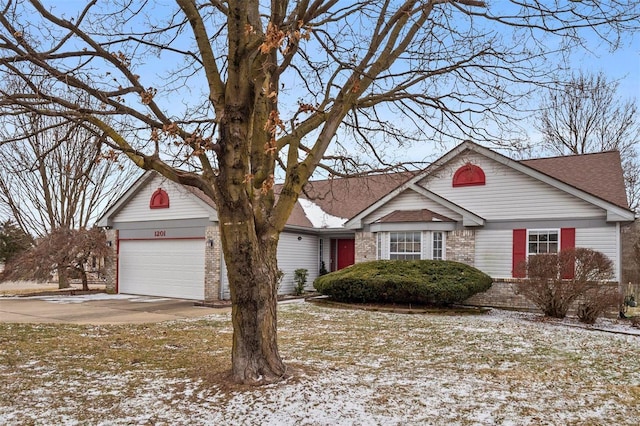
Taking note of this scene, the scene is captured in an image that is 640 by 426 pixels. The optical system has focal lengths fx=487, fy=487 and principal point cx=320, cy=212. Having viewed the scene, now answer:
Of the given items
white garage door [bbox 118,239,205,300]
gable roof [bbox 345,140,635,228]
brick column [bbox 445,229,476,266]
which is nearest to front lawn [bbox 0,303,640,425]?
gable roof [bbox 345,140,635,228]

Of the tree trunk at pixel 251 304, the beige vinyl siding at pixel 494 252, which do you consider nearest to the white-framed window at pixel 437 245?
the beige vinyl siding at pixel 494 252

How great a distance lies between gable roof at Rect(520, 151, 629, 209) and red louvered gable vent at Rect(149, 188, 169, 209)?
1268cm

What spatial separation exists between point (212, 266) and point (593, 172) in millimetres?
12991

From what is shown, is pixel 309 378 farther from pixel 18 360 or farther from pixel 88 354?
pixel 18 360

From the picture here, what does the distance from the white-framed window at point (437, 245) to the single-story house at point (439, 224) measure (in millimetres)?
33

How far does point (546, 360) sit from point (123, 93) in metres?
7.15

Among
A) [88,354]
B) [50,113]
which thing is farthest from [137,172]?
[50,113]

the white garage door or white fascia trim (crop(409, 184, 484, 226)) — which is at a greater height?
white fascia trim (crop(409, 184, 484, 226))

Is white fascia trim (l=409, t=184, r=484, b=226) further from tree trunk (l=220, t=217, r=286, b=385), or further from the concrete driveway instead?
tree trunk (l=220, t=217, r=286, b=385)

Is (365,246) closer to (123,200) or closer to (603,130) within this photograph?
(123,200)

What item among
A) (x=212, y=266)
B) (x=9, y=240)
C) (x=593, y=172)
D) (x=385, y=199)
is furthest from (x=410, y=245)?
(x=9, y=240)

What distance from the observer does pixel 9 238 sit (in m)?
25.9

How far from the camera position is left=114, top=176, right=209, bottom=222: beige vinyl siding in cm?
→ 1720

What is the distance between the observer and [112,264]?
19203 millimetres
